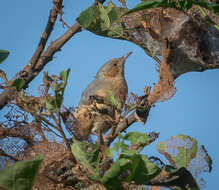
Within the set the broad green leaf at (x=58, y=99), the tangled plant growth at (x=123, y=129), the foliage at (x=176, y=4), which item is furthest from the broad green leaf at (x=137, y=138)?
the foliage at (x=176, y=4)

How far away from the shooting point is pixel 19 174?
68cm

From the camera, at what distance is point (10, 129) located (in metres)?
0.95

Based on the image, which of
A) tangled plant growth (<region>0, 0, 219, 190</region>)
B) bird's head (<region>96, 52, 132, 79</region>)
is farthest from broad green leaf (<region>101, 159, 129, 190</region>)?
bird's head (<region>96, 52, 132, 79</region>)

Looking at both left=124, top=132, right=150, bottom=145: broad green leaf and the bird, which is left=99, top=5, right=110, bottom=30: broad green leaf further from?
left=124, top=132, right=150, bottom=145: broad green leaf

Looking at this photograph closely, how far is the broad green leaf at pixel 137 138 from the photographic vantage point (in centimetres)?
78

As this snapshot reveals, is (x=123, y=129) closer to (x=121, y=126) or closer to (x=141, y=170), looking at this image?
(x=121, y=126)

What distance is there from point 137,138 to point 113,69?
6.18 feet

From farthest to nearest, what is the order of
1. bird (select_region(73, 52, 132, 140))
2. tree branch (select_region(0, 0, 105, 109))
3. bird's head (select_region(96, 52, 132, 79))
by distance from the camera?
bird's head (select_region(96, 52, 132, 79)), tree branch (select_region(0, 0, 105, 109)), bird (select_region(73, 52, 132, 140))

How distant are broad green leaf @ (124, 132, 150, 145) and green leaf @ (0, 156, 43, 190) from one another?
0.66 ft

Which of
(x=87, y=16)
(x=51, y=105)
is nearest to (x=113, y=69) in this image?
(x=87, y=16)

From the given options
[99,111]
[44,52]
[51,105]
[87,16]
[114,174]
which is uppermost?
[44,52]

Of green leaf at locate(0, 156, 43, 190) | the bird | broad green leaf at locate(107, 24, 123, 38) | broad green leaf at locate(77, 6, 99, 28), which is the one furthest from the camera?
broad green leaf at locate(107, 24, 123, 38)

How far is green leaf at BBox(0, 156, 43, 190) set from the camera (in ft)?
2.19

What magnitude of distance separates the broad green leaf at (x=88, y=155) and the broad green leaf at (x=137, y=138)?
0.23 ft
